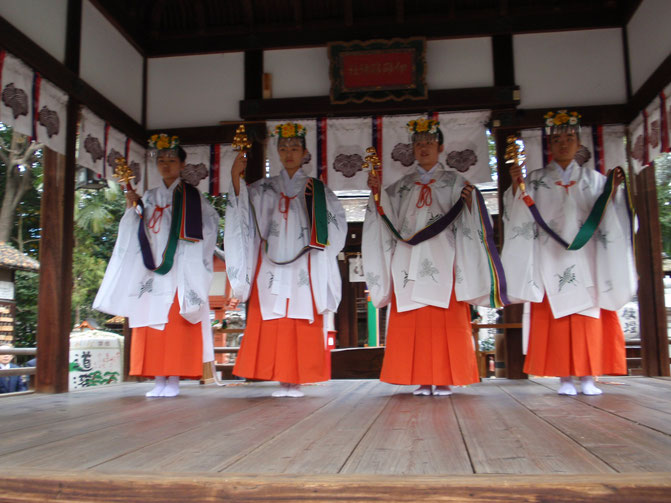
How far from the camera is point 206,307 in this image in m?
4.94

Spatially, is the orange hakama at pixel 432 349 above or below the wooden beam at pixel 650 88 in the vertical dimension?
below

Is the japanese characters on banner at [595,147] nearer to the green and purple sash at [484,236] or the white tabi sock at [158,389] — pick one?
the green and purple sash at [484,236]

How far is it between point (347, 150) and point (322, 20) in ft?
4.45

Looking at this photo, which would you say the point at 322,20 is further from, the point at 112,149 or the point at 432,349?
the point at 432,349

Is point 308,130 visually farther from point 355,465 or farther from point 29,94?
point 355,465

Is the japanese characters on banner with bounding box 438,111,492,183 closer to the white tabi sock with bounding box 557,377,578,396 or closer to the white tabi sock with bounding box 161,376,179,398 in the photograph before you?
the white tabi sock with bounding box 557,377,578,396

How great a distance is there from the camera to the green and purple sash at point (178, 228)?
189 inches

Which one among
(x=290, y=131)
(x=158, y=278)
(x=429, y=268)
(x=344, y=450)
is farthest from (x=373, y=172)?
(x=344, y=450)

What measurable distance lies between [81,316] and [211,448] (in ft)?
56.3

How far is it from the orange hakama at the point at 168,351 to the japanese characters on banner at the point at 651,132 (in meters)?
4.22

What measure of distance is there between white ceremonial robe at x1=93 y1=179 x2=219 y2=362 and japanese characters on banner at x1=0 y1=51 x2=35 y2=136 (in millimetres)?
1021

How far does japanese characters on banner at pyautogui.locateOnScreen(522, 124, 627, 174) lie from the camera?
603 centimetres

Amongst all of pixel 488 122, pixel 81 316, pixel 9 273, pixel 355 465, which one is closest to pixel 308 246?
pixel 488 122

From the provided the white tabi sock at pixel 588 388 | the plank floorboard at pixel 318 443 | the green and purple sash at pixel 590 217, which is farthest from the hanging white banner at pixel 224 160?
the white tabi sock at pixel 588 388
